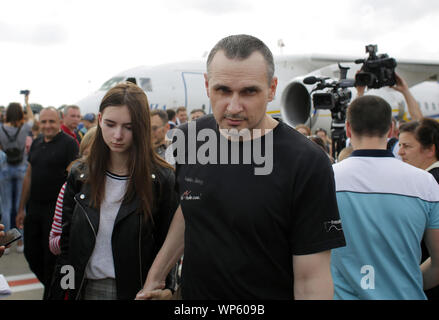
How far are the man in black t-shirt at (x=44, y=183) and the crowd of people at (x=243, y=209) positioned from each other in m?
1.68

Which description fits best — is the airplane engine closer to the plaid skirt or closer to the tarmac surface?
the tarmac surface

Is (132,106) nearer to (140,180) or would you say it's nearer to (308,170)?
(140,180)

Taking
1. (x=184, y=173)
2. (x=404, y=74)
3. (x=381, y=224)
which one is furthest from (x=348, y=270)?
(x=404, y=74)

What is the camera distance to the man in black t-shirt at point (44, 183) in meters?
3.86

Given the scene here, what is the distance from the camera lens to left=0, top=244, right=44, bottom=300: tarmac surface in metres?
4.67

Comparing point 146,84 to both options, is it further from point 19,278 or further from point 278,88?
point 19,278

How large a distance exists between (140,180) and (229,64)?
87 cm

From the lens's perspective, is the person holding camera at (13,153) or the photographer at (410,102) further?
the person holding camera at (13,153)

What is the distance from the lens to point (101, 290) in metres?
2.06

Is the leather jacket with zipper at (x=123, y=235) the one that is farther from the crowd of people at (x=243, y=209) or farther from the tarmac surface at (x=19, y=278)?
the tarmac surface at (x=19, y=278)

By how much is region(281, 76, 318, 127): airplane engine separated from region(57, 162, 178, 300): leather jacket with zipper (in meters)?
6.87

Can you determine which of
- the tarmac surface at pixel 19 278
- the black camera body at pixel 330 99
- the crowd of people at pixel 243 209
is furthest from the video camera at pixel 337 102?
the tarmac surface at pixel 19 278
